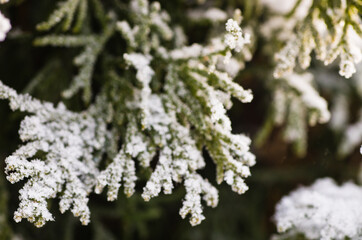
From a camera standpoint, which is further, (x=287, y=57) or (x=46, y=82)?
(x=46, y=82)

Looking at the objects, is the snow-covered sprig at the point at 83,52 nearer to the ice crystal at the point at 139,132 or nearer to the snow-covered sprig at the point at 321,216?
the ice crystal at the point at 139,132

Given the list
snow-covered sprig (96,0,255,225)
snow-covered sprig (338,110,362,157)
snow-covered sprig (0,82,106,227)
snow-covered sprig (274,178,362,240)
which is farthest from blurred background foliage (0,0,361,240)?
snow-covered sprig (274,178,362,240)

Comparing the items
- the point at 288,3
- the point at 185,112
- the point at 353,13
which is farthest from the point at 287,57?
the point at 288,3

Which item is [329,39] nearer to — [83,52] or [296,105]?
[296,105]

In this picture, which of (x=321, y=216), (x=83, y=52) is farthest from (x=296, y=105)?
(x=83, y=52)

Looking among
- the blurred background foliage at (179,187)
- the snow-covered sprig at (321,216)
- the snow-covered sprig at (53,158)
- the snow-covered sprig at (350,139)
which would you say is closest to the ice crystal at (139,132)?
the snow-covered sprig at (53,158)

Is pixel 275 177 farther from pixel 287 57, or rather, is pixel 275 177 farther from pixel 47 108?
pixel 47 108
